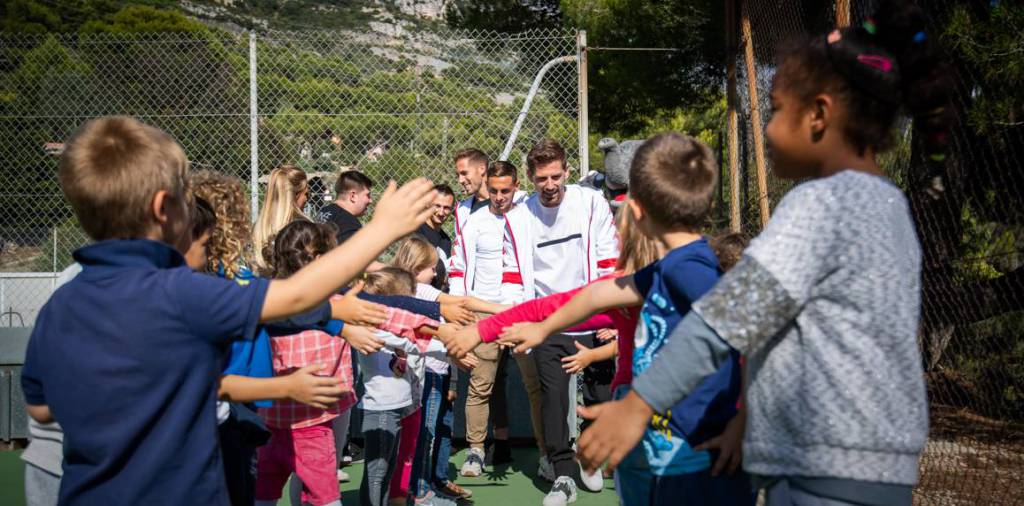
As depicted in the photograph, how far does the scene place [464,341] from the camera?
3188mm

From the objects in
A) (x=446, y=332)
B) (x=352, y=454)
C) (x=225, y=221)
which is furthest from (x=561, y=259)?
(x=225, y=221)

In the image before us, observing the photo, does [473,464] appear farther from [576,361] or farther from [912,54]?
[912,54]

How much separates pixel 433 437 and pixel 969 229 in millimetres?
3607

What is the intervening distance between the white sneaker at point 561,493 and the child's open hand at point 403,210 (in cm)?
363

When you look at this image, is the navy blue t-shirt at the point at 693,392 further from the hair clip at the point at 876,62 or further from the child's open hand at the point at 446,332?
the child's open hand at the point at 446,332

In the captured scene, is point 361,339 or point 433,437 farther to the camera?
point 433,437

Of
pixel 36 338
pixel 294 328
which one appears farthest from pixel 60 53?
pixel 36 338

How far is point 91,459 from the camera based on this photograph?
1983 millimetres

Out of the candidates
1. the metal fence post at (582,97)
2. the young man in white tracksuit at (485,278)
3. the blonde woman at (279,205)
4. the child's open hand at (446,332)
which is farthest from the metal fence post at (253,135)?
the child's open hand at (446,332)

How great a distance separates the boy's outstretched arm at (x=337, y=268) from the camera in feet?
6.38

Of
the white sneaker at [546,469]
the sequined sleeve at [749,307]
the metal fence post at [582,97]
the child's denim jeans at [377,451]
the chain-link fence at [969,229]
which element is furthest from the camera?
the metal fence post at [582,97]

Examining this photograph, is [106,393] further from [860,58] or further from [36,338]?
[860,58]

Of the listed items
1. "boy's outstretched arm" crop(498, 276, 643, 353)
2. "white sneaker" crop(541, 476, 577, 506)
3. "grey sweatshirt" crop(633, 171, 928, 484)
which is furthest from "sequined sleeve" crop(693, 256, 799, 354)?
"white sneaker" crop(541, 476, 577, 506)

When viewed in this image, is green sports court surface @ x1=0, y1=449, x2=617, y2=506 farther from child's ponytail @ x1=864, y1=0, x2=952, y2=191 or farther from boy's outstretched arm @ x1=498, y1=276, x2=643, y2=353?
child's ponytail @ x1=864, y1=0, x2=952, y2=191
